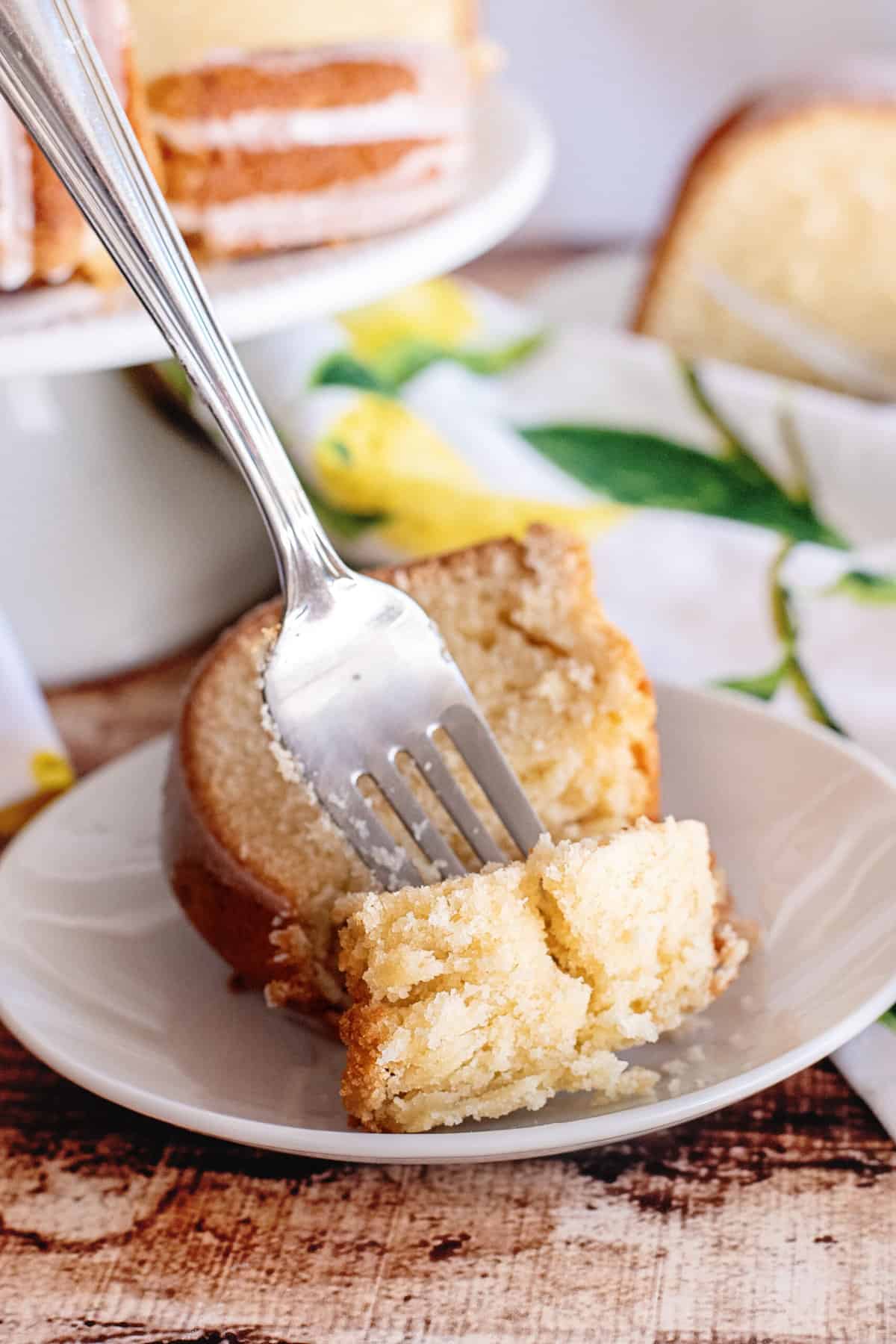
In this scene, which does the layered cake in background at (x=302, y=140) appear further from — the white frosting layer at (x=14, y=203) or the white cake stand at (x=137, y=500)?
the white frosting layer at (x=14, y=203)

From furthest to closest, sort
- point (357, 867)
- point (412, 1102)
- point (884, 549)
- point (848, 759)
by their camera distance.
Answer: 1. point (884, 549)
2. point (848, 759)
3. point (357, 867)
4. point (412, 1102)

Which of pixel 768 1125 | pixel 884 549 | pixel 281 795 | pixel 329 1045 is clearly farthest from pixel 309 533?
pixel 884 549

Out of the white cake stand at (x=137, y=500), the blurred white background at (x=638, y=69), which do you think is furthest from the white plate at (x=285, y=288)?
the blurred white background at (x=638, y=69)

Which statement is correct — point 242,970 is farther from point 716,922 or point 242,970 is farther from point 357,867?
point 716,922

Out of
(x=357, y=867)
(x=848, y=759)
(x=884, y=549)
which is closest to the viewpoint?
(x=357, y=867)

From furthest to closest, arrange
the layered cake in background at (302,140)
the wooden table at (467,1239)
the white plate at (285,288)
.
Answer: the layered cake in background at (302,140)
the white plate at (285,288)
the wooden table at (467,1239)
